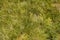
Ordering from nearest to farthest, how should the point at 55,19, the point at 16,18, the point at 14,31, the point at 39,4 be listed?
the point at 14,31 → the point at 16,18 → the point at 55,19 → the point at 39,4

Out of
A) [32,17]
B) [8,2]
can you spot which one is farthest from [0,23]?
[8,2]

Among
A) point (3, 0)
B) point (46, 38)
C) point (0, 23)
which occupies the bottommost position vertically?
point (46, 38)

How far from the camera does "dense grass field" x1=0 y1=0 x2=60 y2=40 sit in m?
5.08

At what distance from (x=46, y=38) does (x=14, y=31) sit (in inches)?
27.1

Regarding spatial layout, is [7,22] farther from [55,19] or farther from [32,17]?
[55,19]

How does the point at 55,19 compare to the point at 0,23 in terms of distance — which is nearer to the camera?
the point at 0,23

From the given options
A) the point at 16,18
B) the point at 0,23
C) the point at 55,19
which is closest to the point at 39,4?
the point at 55,19

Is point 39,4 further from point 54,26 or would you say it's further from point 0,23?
point 0,23

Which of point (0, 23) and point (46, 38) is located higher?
point (0, 23)

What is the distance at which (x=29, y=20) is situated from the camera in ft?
18.1

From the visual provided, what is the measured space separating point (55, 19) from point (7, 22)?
1.31 meters

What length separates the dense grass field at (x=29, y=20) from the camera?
508cm

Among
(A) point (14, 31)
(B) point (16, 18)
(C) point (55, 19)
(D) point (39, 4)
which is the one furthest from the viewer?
(D) point (39, 4)

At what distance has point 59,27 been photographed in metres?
5.71
